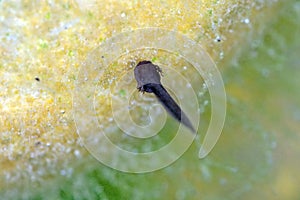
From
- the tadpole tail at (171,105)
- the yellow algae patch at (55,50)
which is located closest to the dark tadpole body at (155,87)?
the tadpole tail at (171,105)

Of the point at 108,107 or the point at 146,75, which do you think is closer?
the point at 146,75

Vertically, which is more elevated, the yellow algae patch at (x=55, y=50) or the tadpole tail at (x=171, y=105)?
the yellow algae patch at (x=55, y=50)

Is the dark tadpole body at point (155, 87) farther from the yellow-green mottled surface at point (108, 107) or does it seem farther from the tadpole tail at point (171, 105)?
the yellow-green mottled surface at point (108, 107)

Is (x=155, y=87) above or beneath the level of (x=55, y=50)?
beneath

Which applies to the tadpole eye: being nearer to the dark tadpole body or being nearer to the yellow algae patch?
the dark tadpole body

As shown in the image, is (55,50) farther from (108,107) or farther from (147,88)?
(147,88)

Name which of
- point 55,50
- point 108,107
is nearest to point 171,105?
point 108,107
